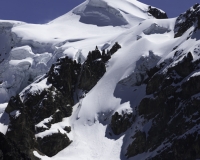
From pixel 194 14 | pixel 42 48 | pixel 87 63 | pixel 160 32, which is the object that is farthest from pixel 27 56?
pixel 194 14

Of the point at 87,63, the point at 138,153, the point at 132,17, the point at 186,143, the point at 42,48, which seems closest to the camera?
the point at 186,143

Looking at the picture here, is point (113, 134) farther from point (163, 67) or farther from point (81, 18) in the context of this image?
point (81, 18)

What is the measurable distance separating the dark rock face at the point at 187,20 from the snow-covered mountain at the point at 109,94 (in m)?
0.31

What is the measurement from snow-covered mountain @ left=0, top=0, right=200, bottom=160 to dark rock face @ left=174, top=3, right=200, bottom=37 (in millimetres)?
307

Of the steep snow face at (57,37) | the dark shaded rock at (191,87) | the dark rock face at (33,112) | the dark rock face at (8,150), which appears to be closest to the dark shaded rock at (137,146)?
the dark shaded rock at (191,87)

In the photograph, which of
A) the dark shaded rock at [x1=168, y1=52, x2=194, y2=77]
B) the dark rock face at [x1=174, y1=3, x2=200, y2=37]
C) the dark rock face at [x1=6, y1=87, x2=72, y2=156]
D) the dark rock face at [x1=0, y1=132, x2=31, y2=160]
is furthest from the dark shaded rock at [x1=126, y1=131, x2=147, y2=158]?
the dark rock face at [x1=0, y1=132, x2=31, y2=160]

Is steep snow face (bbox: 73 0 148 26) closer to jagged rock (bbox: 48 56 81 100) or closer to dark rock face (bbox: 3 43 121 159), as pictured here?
dark rock face (bbox: 3 43 121 159)

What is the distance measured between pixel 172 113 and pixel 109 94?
16039 millimetres

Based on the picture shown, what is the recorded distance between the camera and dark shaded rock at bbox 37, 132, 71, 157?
315ft

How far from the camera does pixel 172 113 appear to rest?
93812 millimetres

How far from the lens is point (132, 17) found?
152 m

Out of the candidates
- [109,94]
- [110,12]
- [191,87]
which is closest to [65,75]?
[109,94]

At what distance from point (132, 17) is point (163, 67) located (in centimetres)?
4956

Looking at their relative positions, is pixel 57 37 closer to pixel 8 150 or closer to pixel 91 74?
pixel 91 74
